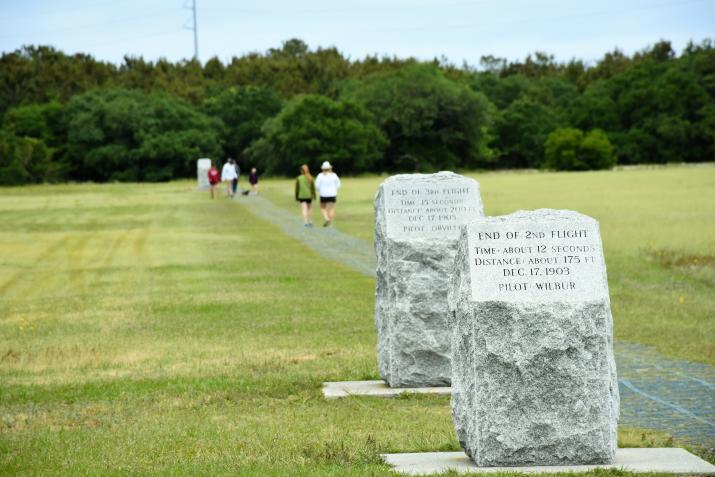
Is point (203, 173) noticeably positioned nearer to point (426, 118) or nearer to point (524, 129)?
point (426, 118)

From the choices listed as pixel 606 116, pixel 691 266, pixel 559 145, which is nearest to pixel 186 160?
pixel 559 145

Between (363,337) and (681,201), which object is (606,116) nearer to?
(681,201)

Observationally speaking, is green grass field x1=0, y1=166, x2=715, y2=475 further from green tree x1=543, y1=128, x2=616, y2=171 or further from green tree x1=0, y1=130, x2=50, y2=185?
green tree x1=543, y1=128, x2=616, y2=171

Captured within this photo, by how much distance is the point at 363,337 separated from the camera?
57.9 ft

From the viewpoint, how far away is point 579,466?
28.5ft

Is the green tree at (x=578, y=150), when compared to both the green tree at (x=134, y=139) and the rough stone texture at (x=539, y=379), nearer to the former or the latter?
the green tree at (x=134, y=139)

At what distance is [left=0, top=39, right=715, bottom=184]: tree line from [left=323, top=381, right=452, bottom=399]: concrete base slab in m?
95.4

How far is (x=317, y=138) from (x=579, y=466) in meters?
105

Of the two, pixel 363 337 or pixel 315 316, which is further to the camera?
pixel 315 316

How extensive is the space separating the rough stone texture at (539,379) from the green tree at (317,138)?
10318 cm

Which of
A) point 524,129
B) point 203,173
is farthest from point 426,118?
point 203,173

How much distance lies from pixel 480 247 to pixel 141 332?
37.3ft

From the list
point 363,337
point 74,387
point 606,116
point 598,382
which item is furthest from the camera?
point 606,116

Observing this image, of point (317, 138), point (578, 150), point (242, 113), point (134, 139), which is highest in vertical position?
point (242, 113)
